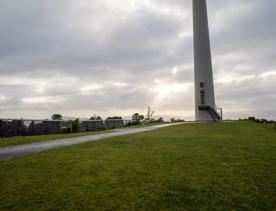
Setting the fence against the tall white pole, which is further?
the tall white pole

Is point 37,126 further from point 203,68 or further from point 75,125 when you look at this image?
point 203,68

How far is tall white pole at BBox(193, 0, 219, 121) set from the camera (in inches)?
1559

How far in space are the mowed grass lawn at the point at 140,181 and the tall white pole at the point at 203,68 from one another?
105ft

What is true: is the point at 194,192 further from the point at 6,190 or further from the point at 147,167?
the point at 6,190

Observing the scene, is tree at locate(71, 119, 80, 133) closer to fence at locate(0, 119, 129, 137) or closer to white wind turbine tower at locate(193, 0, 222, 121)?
fence at locate(0, 119, 129, 137)

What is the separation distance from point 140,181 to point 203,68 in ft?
117

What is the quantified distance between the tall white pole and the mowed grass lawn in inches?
1256

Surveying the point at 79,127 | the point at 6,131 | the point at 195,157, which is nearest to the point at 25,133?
the point at 6,131

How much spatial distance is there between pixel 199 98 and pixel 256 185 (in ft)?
115

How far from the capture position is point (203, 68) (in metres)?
39.6

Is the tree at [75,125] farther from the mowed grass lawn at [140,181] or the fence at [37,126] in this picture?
the mowed grass lawn at [140,181]

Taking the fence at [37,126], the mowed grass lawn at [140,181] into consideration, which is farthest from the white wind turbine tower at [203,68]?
the mowed grass lawn at [140,181]

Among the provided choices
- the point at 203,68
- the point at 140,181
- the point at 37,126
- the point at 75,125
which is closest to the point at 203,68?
the point at 203,68

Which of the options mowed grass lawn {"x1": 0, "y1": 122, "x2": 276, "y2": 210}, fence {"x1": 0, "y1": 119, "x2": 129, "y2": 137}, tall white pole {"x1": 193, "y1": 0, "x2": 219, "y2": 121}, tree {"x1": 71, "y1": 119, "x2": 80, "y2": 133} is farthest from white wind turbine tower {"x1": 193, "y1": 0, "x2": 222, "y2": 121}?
mowed grass lawn {"x1": 0, "y1": 122, "x2": 276, "y2": 210}
